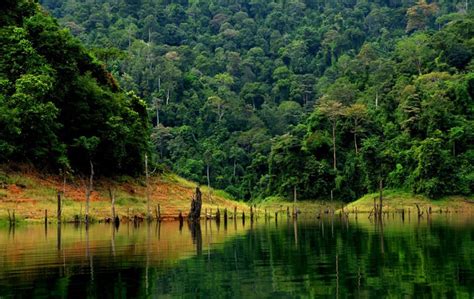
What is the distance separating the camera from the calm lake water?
62.3ft

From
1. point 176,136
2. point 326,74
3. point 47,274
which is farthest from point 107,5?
point 47,274

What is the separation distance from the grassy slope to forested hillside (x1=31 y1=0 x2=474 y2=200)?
1310cm

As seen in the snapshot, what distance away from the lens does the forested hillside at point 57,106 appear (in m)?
56.0

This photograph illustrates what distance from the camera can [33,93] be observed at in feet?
183

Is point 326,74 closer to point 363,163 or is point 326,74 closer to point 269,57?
point 269,57

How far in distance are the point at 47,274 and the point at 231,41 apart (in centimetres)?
16864

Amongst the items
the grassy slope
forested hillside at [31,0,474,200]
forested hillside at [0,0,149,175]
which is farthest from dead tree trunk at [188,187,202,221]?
forested hillside at [31,0,474,200]

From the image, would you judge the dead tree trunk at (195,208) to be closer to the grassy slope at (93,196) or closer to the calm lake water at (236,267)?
the grassy slope at (93,196)

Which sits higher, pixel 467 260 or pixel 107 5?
pixel 107 5

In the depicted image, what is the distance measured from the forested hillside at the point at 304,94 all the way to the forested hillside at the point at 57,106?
2.70 m

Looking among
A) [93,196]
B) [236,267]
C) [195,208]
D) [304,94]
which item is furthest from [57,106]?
[304,94]

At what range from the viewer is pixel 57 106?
208ft

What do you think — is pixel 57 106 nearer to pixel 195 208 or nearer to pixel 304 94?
pixel 195 208

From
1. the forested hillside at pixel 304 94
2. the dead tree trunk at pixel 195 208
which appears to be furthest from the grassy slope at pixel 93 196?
the forested hillside at pixel 304 94
